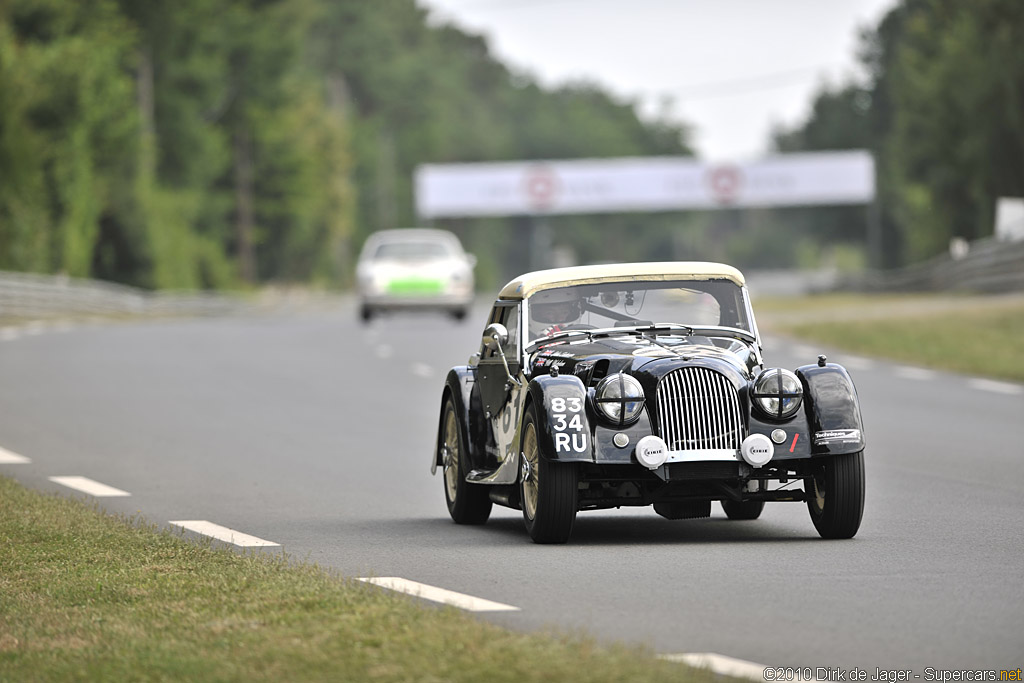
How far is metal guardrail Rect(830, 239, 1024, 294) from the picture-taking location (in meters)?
39.2

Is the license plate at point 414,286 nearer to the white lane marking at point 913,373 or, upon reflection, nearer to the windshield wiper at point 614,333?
the white lane marking at point 913,373

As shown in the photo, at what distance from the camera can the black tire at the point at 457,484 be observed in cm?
1165

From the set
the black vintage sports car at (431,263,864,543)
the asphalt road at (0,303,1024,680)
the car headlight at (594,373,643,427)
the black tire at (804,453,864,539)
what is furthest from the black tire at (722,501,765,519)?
the car headlight at (594,373,643,427)

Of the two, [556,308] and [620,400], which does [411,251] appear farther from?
[620,400]

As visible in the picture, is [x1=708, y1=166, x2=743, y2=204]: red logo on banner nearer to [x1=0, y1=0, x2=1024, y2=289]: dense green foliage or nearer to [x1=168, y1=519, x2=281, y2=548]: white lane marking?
[x1=0, y1=0, x2=1024, y2=289]: dense green foliage

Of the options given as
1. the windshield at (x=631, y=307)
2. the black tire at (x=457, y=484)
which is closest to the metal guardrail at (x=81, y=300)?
the black tire at (x=457, y=484)

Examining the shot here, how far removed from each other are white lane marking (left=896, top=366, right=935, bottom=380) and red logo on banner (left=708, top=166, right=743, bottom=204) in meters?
62.6

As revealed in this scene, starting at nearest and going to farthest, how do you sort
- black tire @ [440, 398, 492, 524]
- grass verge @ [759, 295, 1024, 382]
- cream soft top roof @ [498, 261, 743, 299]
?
1. cream soft top roof @ [498, 261, 743, 299]
2. black tire @ [440, 398, 492, 524]
3. grass verge @ [759, 295, 1024, 382]

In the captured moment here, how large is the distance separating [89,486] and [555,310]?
12.9ft

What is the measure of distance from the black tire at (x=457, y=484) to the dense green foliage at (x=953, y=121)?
37156 mm

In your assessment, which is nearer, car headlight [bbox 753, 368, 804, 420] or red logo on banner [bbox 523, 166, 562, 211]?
car headlight [bbox 753, 368, 804, 420]

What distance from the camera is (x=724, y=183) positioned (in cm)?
8919

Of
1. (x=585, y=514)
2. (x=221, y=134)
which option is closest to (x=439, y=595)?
(x=585, y=514)

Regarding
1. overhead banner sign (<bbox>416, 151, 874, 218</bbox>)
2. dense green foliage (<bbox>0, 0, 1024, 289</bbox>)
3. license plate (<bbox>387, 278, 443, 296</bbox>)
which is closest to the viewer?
license plate (<bbox>387, 278, 443, 296</bbox>)
